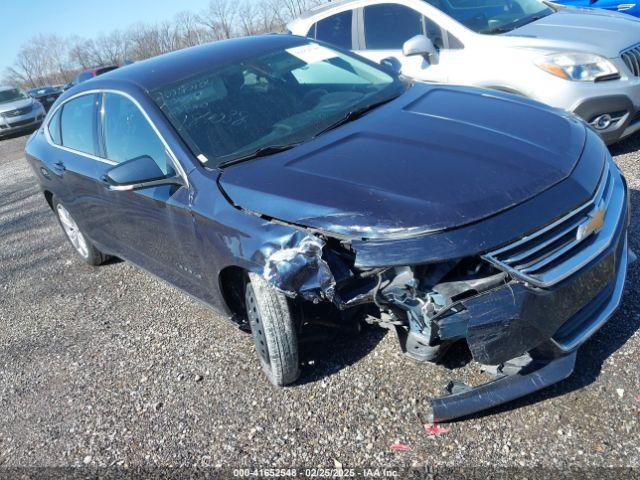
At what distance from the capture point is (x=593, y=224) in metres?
2.36

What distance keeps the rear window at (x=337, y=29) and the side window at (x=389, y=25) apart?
0.24 metres

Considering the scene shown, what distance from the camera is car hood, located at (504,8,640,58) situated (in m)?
4.62

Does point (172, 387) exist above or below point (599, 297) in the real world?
below

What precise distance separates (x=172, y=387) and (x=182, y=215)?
990mm

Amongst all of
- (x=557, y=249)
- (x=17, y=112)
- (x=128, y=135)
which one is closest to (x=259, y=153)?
(x=128, y=135)

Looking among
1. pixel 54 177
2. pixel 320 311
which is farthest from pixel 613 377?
pixel 54 177

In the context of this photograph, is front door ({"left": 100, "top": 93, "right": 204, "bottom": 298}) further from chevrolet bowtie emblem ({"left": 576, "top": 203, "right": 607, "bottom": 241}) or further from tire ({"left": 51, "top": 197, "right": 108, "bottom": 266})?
chevrolet bowtie emblem ({"left": 576, "top": 203, "right": 607, "bottom": 241})

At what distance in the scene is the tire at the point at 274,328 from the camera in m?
2.69

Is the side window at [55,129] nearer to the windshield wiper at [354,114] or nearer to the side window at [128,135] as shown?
the side window at [128,135]

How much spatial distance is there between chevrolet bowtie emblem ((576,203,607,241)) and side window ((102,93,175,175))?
6.51 feet

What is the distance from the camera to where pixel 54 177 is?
183 inches

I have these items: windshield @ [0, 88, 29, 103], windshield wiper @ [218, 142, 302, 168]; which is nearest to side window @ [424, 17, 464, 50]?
windshield wiper @ [218, 142, 302, 168]

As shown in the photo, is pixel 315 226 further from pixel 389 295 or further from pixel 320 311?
pixel 320 311

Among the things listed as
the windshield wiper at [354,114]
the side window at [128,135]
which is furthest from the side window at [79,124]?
the windshield wiper at [354,114]
